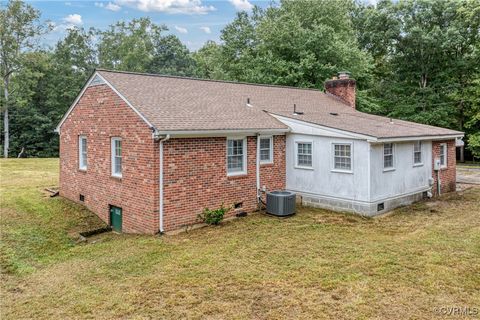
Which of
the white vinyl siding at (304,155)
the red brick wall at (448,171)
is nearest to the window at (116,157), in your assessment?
the white vinyl siding at (304,155)

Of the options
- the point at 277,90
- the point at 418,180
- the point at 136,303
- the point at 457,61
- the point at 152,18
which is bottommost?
the point at 136,303

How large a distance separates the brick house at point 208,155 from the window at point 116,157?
35mm

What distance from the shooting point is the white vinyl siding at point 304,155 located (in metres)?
13.0

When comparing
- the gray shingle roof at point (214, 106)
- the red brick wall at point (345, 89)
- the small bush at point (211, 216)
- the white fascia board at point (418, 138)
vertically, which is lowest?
the small bush at point (211, 216)

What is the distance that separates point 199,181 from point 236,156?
177cm

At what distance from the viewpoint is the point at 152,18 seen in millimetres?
51719

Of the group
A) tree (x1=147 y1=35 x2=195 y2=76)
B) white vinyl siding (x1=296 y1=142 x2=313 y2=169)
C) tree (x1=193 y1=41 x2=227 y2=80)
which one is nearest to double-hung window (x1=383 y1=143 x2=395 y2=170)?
white vinyl siding (x1=296 y1=142 x2=313 y2=169)

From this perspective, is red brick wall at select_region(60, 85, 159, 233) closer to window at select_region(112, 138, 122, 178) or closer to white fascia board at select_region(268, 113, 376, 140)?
window at select_region(112, 138, 122, 178)

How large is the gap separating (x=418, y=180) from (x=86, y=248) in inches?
460

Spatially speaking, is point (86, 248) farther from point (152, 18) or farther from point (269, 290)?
point (152, 18)

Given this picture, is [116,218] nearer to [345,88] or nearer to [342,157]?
[342,157]

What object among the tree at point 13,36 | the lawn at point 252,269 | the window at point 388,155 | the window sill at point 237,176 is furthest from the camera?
the tree at point 13,36

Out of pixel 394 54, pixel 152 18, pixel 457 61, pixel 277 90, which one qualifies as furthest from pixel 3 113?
pixel 457 61

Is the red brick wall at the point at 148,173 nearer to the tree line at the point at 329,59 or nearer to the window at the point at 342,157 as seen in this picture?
the window at the point at 342,157
